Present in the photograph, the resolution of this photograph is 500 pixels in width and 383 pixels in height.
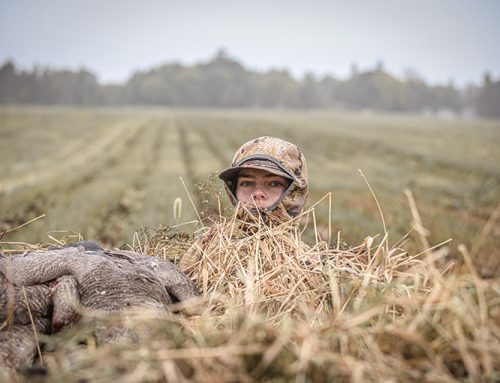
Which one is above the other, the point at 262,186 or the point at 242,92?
the point at 242,92

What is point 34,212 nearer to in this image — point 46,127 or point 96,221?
point 96,221

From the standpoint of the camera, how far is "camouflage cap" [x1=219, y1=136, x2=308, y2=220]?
348 cm

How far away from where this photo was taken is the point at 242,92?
117m

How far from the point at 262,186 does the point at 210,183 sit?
62cm

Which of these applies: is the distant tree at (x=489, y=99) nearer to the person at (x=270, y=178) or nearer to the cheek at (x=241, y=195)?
the person at (x=270, y=178)

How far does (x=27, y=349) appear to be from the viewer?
5.65 feet

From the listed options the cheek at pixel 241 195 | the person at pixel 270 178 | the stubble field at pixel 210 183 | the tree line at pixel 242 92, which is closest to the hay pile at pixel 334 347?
the stubble field at pixel 210 183

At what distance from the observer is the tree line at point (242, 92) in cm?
11194

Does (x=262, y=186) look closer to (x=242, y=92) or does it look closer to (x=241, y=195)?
(x=241, y=195)

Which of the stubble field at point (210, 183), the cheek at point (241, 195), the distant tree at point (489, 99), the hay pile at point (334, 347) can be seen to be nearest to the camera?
the hay pile at point (334, 347)

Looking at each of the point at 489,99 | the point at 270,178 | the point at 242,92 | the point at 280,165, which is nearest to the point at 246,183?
the point at 270,178

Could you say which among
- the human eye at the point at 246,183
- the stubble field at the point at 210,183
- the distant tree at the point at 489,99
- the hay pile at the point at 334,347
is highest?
the distant tree at the point at 489,99

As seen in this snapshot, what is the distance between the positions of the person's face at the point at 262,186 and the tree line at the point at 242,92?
111809 mm

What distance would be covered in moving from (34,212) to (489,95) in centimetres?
11866
